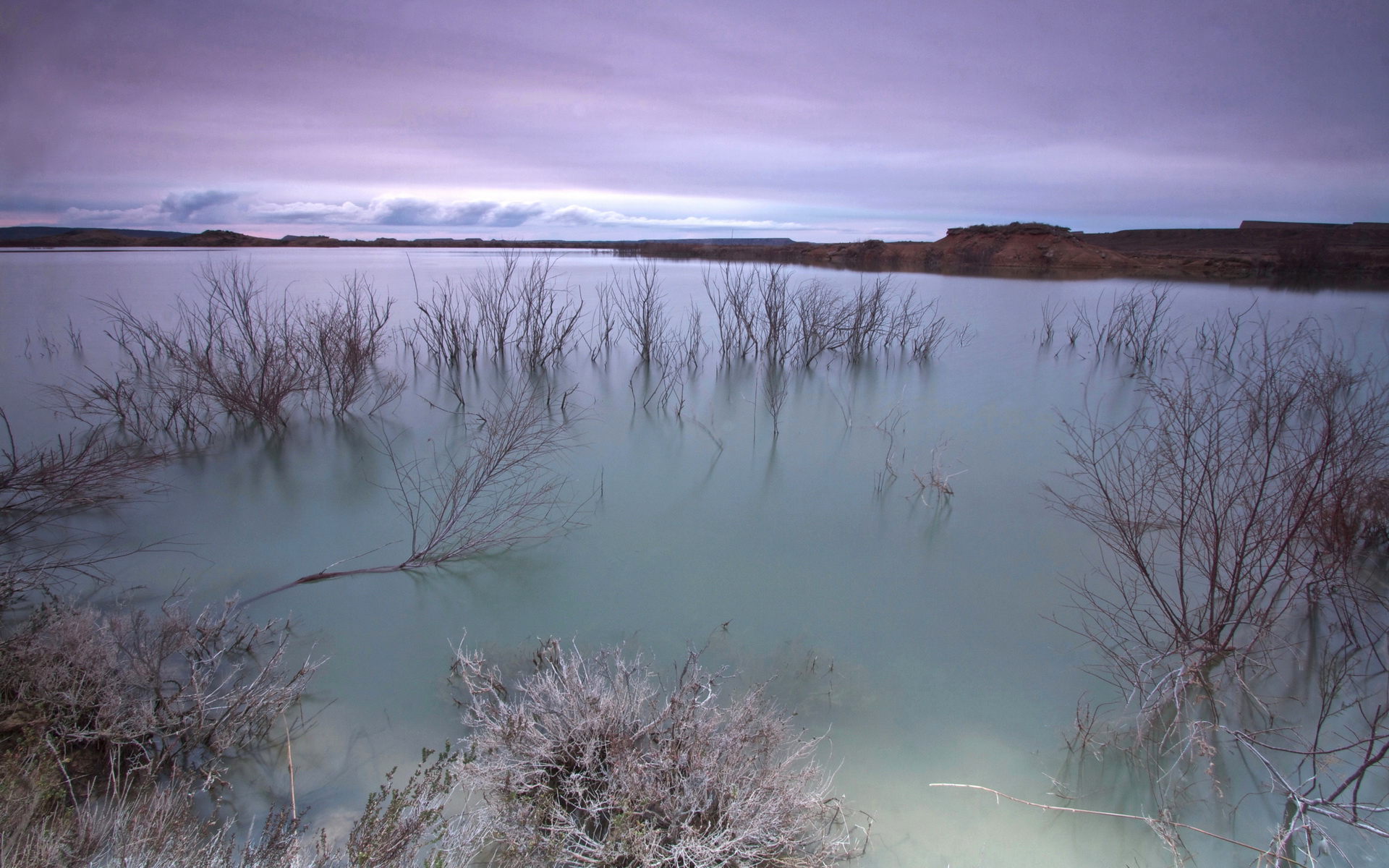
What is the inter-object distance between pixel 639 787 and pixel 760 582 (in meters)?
2.10

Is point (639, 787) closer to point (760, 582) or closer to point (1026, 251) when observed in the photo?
point (760, 582)

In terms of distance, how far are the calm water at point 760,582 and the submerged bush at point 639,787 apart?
1.41 feet

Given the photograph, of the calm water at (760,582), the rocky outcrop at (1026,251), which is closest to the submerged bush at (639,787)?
the calm water at (760,582)

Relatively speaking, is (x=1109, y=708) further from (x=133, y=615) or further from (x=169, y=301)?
(x=169, y=301)

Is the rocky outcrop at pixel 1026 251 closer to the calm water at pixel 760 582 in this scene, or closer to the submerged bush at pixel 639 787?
the calm water at pixel 760 582

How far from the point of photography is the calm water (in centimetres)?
262

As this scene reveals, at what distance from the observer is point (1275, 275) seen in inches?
835

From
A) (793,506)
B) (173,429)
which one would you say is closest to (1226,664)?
(793,506)

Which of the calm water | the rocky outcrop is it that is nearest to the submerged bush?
the calm water

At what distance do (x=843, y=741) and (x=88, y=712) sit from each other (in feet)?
10.1

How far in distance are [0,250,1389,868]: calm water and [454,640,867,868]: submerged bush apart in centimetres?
43

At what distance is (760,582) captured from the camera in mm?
4074

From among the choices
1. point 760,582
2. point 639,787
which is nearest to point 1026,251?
point 760,582

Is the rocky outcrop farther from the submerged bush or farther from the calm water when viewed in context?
the submerged bush
